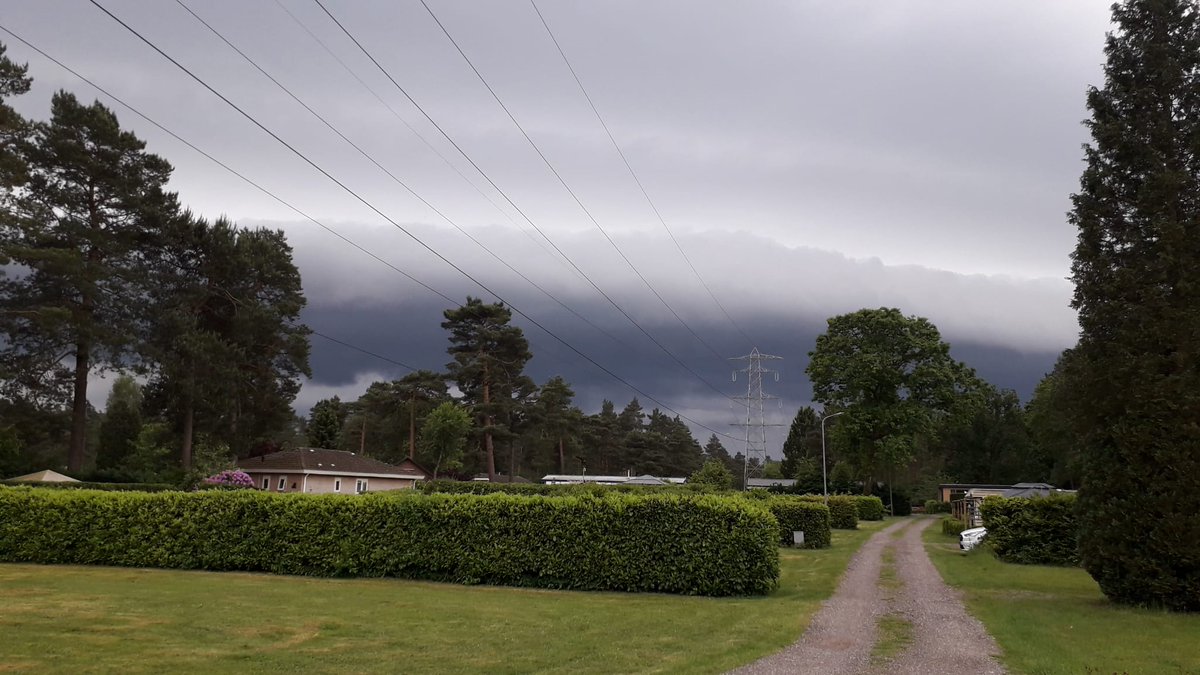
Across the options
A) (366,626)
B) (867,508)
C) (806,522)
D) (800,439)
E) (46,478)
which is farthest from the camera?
(800,439)

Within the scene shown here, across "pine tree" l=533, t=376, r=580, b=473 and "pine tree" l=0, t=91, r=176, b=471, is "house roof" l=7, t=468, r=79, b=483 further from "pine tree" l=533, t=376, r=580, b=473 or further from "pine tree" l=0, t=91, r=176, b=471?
"pine tree" l=533, t=376, r=580, b=473

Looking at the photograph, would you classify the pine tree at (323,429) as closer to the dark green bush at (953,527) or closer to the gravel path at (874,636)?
the dark green bush at (953,527)

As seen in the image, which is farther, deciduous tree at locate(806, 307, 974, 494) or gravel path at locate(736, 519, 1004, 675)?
deciduous tree at locate(806, 307, 974, 494)

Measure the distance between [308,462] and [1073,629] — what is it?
47.8 meters

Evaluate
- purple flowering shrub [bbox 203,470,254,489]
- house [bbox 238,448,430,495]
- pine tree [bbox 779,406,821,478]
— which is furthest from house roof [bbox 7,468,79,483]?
pine tree [bbox 779,406,821,478]

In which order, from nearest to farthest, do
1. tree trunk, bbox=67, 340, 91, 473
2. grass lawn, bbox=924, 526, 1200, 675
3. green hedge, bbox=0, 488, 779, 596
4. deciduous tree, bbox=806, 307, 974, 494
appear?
grass lawn, bbox=924, 526, 1200, 675 < green hedge, bbox=0, 488, 779, 596 < tree trunk, bbox=67, 340, 91, 473 < deciduous tree, bbox=806, 307, 974, 494

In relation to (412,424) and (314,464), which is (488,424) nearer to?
(412,424)

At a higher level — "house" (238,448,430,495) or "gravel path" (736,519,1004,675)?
"house" (238,448,430,495)

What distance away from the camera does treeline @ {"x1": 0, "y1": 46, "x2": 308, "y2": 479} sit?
3366 cm

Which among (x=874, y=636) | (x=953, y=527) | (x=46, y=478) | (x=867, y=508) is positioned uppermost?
(x=46, y=478)

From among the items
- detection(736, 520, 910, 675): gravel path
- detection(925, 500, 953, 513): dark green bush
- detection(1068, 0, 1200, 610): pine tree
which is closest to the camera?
detection(736, 520, 910, 675): gravel path

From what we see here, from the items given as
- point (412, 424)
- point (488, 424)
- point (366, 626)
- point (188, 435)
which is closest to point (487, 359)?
point (488, 424)

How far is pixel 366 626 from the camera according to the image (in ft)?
37.3

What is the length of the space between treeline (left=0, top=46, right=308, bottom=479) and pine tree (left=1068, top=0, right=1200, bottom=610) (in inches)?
1449
